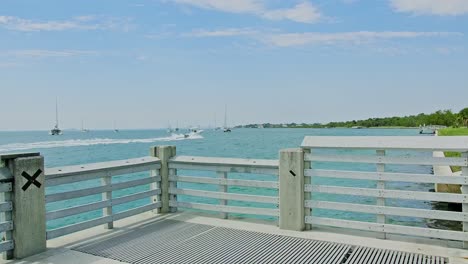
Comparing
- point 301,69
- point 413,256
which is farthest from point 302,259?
point 301,69

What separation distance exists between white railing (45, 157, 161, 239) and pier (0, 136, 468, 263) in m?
0.02

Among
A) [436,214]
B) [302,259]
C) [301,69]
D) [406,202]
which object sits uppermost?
[301,69]

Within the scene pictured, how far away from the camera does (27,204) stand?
196 inches

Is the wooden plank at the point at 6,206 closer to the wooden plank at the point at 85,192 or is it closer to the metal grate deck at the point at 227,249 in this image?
the wooden plank at the point at 85,192

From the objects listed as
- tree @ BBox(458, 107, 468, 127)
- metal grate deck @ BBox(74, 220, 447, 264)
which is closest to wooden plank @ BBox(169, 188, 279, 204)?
metal grate deck @ BBox(74, 220, 447, 264)

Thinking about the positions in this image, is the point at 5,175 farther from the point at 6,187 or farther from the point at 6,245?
the point at 6,245

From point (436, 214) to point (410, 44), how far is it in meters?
28.5

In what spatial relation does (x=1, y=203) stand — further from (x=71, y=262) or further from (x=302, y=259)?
(x=302, y=259)

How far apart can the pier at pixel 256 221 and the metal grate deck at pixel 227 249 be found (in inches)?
0.5

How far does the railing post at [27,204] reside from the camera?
16.0 feet

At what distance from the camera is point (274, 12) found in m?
22.3

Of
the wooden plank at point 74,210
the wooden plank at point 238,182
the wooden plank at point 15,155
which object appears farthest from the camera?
the wooden plank at point 238,182

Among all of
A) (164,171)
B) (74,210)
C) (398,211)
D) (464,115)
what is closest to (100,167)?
(74,210)

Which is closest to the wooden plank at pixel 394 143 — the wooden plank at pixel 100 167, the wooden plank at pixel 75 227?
the wooden plank at pixel 100 167
